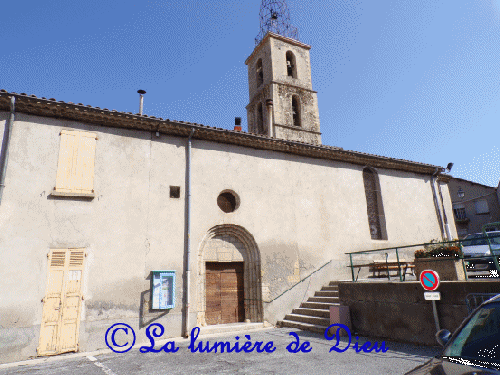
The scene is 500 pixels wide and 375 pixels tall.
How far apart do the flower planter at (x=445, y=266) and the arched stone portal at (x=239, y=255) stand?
4.79m

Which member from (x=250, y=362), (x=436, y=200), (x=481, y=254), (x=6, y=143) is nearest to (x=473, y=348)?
(x=250, y=362)

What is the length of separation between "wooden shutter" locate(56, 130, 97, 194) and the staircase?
23.1 feet

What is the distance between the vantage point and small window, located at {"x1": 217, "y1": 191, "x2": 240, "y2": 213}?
10.9m

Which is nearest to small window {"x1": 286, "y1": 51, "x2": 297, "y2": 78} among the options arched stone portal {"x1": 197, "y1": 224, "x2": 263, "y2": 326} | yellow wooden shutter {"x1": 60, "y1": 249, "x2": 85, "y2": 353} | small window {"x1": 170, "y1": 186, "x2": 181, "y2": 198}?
arched stone portal {"x1": 197, "y1": 224, "x2": 263, "y2": 326}

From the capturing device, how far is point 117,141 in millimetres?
9680

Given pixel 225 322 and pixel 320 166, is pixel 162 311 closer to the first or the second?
pixel 225 322

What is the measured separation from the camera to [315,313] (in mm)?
9844

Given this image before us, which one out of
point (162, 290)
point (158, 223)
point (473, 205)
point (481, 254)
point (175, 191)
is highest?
point (473, 205)

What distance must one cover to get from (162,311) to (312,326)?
4178 millimetres

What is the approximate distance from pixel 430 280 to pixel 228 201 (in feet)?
20.9

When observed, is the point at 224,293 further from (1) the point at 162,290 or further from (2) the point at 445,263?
(2) the point at 445,263

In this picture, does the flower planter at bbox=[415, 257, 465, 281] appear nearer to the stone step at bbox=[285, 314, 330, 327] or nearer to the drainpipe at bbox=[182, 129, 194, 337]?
the stone step at bbox=[285, 314, 330, 327]

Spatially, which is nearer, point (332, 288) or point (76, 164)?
point (76, 164)

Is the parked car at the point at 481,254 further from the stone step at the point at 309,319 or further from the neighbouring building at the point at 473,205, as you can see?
the neighbouring building at the point at 473,205
